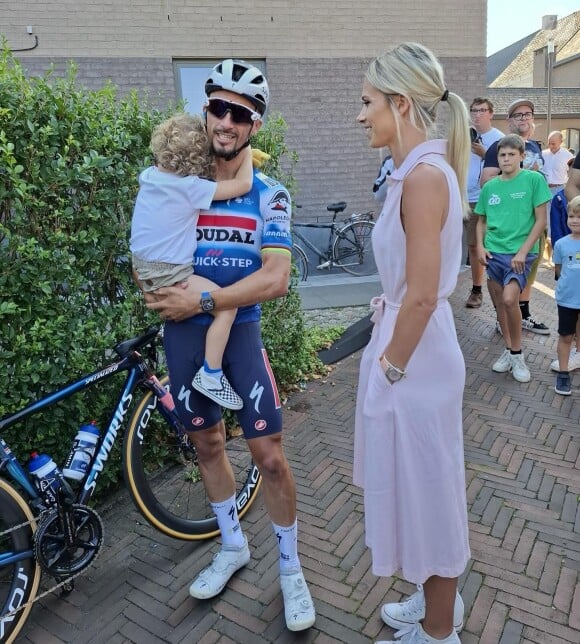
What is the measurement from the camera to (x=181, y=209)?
6.70ft

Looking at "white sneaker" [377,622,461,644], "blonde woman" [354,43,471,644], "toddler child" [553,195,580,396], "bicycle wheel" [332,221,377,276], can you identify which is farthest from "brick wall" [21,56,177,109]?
"white sneaker" [377,622,461,644]

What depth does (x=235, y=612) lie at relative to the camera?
241cm

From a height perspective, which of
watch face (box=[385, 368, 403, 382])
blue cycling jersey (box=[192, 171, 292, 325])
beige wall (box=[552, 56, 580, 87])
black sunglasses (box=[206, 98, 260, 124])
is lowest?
watch face (box=[385, 368, 403, 382])

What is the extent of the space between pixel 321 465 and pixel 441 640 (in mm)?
1607

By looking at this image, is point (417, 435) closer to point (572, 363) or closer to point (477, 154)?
point (572, 363)

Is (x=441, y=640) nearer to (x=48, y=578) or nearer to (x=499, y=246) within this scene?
(x=48, y=578)

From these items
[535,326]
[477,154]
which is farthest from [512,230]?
[477,154]

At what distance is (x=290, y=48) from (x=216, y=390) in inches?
326

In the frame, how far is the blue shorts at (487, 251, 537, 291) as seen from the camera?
4590 mm

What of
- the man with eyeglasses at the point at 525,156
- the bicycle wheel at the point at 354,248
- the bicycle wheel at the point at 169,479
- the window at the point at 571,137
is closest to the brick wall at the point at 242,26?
the bicycle wheel at the point at 354,248

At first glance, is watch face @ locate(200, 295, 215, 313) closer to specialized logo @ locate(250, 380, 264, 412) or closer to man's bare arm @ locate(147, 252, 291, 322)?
man's bare arm @ locate(147, 252, 291, 322)

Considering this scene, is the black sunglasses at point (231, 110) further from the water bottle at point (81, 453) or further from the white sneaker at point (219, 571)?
the white sneaker at point (219, 571)

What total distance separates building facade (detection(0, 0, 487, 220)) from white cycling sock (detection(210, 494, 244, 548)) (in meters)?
7.09

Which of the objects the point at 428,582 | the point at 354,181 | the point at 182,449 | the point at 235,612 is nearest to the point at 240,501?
the point at 182,449
